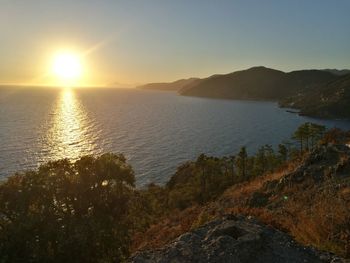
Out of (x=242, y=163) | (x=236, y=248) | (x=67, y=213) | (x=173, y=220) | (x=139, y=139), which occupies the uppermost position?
(x=236, y=248)

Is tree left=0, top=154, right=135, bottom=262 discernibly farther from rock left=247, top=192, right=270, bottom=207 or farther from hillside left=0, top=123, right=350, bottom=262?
rock left=247, top=192, right=270, bottom=207

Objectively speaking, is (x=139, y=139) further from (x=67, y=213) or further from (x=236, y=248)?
(x=236, y=248)

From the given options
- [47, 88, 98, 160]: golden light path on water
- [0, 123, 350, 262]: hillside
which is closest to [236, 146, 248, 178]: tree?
[0, 123, 350, 262]: hillside

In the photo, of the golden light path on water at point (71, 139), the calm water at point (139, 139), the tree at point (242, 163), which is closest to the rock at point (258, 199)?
the calm water at point (139, 139)

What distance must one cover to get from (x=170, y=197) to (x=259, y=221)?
64.3 m

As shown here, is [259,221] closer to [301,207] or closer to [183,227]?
[183,227]

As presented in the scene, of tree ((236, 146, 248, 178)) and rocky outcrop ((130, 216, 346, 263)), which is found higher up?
rocky outcrop ((130, 216, 346, 263))

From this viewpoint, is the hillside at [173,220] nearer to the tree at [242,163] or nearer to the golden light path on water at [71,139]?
the tree at [242,163]

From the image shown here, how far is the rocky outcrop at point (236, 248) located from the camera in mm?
7500

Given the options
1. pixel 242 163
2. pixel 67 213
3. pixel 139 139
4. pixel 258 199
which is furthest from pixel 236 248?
pixel 139 139

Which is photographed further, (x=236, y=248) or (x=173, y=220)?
(x=173, y=220)

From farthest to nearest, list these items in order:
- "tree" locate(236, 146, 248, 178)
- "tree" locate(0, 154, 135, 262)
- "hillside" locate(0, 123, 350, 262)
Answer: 1. "tree" locate(236, 146, 248, 178)
2. "tree" locate(0, 154, 135, 262)
3. "hillside" locate(0, 123, 350, 262)

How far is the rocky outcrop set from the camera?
750 cm

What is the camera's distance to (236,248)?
7.69 metres
